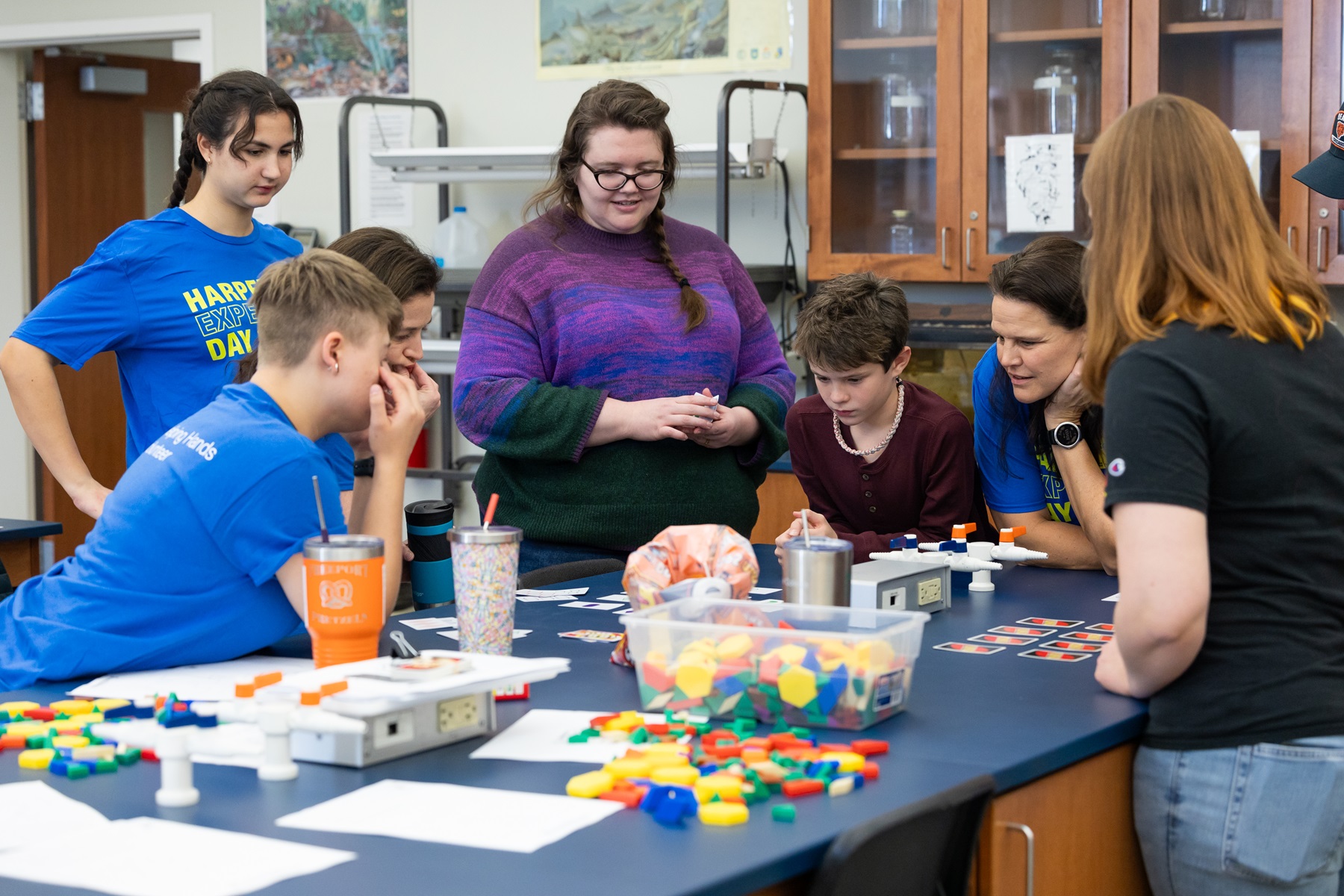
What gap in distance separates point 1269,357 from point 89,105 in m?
5.28

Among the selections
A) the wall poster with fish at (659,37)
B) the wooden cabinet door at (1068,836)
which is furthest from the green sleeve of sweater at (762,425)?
the wall poster with fish at (659,37)

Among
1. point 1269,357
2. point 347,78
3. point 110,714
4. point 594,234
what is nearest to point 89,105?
point 347,78

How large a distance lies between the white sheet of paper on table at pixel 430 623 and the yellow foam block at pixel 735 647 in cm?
55

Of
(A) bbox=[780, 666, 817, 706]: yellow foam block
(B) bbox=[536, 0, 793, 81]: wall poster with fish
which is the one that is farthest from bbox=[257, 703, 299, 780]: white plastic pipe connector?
(B) bbox=[536, 0, 793, 81]: wall poster with fish

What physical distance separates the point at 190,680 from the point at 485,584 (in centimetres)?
33

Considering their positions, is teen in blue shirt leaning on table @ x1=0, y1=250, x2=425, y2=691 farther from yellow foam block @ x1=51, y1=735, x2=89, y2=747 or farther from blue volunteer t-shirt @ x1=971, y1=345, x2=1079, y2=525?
blue volunteer t-shirt @ x1=971, y1=345, x2=1079, y2=525

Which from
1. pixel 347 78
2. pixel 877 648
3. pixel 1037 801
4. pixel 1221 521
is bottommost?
pixel 1037 801

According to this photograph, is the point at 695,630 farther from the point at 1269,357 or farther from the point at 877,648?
the point at 1269,357

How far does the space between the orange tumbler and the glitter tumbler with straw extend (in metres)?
0.10

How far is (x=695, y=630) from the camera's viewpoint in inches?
54.8

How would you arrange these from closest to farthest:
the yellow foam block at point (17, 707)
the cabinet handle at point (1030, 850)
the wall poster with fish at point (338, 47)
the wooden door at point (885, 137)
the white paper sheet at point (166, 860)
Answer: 1. the white paper sheet at point (166, 860)
2. the cabinet handle at point (1030, 850)
3. the yellow foam block at point (17, 707)
4. the wooden door at point (885, 137)
5. the wall poster with fish at point (338, 47)

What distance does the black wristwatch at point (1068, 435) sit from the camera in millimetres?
2135

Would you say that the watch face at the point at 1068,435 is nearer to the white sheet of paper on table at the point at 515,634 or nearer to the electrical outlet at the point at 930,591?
the electrical outlet at the point at 930,591

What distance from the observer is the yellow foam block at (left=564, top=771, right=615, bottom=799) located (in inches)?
45.3
